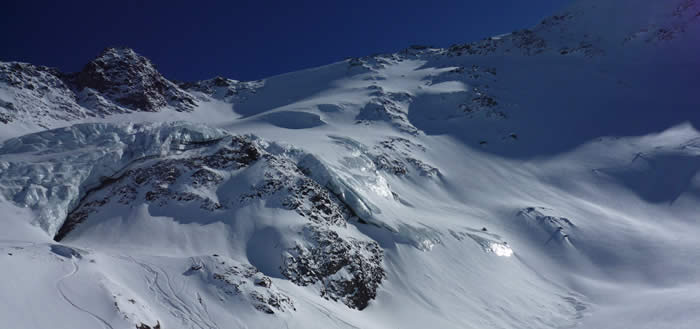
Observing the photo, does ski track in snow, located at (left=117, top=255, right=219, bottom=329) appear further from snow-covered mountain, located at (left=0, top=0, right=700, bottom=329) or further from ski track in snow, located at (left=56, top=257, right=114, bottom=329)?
ski track in snow, located at (left=56, top=257, right=114, bottom=329)

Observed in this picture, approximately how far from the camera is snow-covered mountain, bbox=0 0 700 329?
16781 millimetres

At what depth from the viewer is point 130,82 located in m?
63.0

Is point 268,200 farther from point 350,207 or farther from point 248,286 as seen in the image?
point 248,286

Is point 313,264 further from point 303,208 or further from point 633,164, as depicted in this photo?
point 633,164

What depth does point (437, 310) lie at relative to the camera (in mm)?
23141

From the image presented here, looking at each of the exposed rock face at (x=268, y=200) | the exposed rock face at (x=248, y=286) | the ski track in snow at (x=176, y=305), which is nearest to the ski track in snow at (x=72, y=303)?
the ski track in snow at (x=176, y=305)

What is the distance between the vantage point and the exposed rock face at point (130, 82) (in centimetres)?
6028

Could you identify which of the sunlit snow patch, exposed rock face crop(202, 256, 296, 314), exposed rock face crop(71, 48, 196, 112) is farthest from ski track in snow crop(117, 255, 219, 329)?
exposed rock face crop(71, 48, 196, 112)

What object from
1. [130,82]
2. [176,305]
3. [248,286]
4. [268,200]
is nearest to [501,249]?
[268,200]

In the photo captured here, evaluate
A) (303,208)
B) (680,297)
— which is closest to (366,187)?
(303,208)

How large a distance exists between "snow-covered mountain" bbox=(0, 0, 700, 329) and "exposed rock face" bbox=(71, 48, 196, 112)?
33cm

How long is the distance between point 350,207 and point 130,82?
48.1 meters

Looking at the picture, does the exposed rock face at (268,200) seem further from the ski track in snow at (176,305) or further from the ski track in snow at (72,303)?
the ski track in snow at (72,303)

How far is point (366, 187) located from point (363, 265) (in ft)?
32.0
